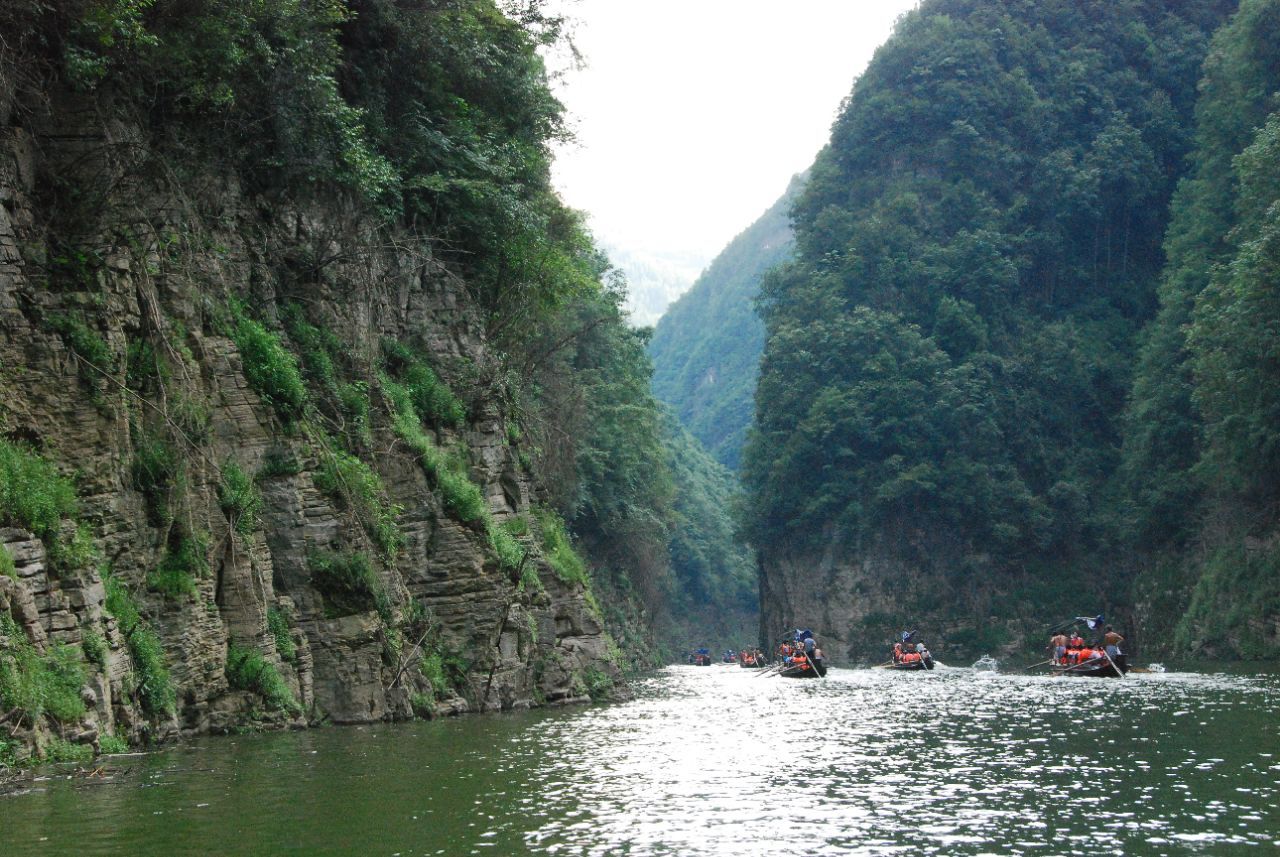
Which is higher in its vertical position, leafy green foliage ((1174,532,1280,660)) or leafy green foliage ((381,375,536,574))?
leafy green foliage ((381,375,536,574))

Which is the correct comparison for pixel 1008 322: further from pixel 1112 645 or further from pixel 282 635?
pixel 282 635

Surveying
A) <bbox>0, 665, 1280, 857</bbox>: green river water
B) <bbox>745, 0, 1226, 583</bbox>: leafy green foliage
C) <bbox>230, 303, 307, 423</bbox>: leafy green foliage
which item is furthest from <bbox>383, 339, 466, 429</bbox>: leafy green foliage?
<bbox>745, 0, 1226, 583</bbox>: leafy green foliage

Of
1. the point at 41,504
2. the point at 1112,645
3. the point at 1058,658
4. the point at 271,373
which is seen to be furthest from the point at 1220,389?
the point at 41,504

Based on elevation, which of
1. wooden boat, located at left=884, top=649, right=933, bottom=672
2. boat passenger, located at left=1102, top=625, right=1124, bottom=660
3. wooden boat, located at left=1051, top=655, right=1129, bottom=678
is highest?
boat passenger, located at left=1102, top=625, right=1124, bottom=660

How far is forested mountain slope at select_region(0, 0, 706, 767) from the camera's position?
629 inches

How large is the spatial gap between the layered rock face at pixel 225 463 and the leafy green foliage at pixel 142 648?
6 centimetres

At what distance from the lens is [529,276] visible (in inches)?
1238

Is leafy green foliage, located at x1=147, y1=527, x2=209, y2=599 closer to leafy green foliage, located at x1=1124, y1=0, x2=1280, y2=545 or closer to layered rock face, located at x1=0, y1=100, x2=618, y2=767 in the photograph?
layered rock face, located at x1=0, y1=100, x2=618, y2=767

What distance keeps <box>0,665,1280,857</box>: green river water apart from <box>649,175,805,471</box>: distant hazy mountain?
100 m

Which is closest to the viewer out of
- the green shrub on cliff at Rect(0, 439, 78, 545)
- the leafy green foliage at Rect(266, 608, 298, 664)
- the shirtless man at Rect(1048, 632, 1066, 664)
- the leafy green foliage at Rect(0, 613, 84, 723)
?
the leafy green foliage at Rect(0, 613, 84, 723)

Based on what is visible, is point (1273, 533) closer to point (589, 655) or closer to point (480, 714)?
point (589, 655)

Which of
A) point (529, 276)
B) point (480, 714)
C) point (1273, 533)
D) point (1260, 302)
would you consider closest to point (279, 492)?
point (480, 714)

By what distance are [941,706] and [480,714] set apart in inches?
359

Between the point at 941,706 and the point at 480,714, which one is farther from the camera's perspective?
the point at 941,706
